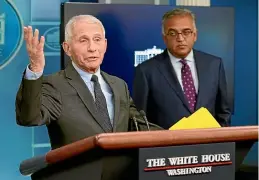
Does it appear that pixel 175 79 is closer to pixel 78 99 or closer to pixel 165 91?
pixel 165 91

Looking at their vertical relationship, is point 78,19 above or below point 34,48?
above

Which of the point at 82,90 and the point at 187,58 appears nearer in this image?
the point at 82,90

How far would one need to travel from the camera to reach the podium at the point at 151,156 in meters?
1.07

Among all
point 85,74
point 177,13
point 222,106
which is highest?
point 177,13

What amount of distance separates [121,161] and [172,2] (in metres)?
3.01

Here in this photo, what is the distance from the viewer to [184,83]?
3057mm

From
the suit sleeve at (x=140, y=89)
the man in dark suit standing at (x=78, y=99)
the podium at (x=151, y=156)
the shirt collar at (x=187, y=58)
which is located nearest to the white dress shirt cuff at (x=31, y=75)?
the man in dark suit standing at (x=78, y=99)

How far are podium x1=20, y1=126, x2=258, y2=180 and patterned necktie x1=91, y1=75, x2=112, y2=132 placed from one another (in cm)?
54

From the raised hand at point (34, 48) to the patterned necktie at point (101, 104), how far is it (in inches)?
15.1

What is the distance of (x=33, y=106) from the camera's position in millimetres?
1502

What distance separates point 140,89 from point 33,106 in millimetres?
1612

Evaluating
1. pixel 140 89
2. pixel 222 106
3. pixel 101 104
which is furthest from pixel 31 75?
pixel 222 106

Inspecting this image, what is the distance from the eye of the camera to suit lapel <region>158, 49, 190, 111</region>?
303cm

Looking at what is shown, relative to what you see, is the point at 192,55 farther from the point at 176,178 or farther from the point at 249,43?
the point at 176,178
